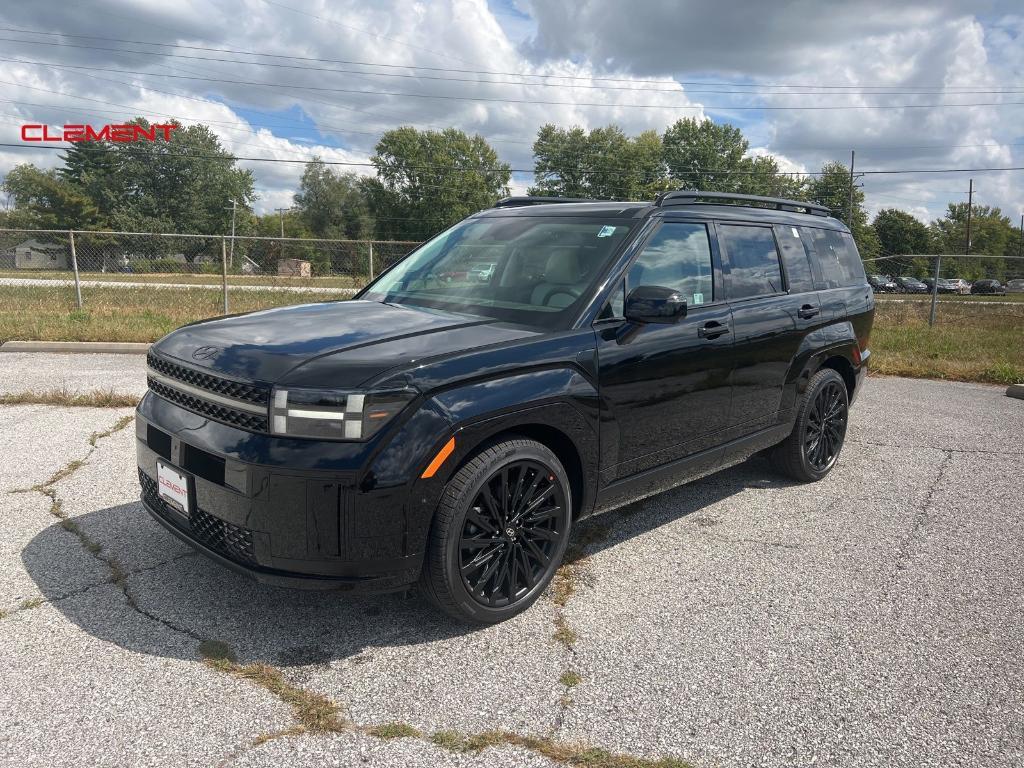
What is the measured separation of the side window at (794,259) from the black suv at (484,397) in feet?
0.09

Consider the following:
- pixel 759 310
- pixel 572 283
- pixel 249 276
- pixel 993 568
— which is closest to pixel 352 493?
pixel 572 283

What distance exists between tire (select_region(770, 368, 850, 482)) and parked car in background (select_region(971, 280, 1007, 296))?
2503 cm

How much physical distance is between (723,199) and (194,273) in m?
15.4

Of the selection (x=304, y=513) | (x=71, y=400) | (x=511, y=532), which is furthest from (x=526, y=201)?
(x=71, y=400)

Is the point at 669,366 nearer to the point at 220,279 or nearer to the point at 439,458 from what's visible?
the point at 439,458

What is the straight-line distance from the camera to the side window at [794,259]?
4.94 meters

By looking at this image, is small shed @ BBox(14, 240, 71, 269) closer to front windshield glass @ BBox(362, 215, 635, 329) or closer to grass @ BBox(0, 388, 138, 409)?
grass @ BBox(0, 388, 138, 409)

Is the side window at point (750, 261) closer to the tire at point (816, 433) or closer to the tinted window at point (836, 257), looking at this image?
the tinted window at point (836, 257)

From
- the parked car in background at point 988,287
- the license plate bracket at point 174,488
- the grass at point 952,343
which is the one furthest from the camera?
the parked car in background at point 988,287

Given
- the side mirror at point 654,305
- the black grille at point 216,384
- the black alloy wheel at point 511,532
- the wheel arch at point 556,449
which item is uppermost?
the side mirror at point 654,305

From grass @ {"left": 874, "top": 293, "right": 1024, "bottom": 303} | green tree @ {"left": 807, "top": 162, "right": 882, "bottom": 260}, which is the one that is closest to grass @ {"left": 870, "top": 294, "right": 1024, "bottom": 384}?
grass @ {"left": 874, "top": 293, "right": 1024, "bottom": 303}

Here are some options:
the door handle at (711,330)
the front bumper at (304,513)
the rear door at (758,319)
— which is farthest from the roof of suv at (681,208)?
the front bumper at (304,513)

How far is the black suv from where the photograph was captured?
2.76 metres

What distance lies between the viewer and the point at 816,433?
535 centimetres
